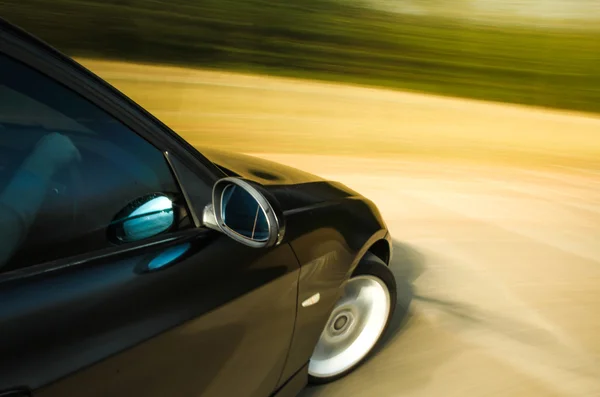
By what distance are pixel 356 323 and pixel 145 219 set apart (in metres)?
1.47

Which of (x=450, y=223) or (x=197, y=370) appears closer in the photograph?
(x=197, y=370)

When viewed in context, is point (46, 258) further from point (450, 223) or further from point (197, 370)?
point (450, 223)

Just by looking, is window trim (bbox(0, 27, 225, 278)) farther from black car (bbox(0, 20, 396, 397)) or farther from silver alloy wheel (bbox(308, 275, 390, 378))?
silver alloy wheel (bbox(308, 275, 390, 378))

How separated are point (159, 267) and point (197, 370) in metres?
0.33

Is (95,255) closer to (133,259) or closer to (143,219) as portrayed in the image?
(133,259)

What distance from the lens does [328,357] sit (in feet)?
9.02

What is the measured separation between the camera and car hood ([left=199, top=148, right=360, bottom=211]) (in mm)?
2312

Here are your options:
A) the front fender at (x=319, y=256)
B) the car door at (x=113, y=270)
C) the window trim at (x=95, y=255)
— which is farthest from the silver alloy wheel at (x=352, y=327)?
the window trim at (x=95, y=255)

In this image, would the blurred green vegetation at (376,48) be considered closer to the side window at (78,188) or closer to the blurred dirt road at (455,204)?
the blurred dirt road at (455,204)

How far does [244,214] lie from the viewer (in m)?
1.81

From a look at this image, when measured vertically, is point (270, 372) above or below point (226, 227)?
below

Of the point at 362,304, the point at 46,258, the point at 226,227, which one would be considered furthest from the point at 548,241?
the point at 46,258

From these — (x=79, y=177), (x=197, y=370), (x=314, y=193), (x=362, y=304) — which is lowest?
(x=362, y=304)

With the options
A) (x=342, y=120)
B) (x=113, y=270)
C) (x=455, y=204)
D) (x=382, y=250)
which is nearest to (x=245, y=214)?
(x=113, y=270)
